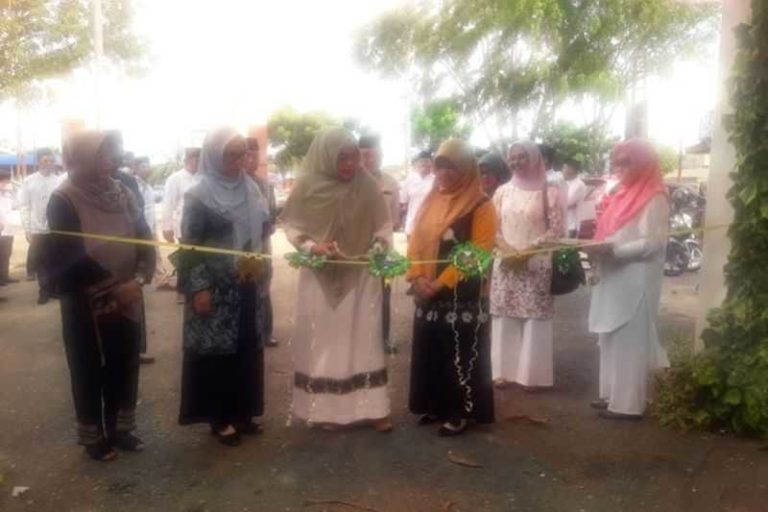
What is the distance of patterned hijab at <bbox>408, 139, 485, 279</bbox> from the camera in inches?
187

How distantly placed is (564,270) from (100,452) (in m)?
3.24

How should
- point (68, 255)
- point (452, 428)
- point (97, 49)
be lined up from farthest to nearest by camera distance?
point (97, 49) → point (452, 428) → point (68, 255)

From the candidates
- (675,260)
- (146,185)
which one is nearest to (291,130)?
(675,260)

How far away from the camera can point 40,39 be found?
13531 millimetres

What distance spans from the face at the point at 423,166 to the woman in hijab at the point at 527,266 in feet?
18.9

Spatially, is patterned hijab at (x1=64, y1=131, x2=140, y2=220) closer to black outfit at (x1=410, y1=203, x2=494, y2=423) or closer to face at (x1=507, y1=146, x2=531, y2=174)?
black outfit at (x1=410, y1=203, x2=494, y2=423)

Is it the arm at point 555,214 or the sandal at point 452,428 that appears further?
the arm at point 555,214

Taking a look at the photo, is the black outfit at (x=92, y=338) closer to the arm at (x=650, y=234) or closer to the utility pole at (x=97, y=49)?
the arm at (x=650, y=234)

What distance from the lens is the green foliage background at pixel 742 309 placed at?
4604mm

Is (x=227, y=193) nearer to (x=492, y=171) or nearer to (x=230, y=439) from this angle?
(x=230, y=439)

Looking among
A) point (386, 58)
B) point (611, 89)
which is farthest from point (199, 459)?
point (386, 58)

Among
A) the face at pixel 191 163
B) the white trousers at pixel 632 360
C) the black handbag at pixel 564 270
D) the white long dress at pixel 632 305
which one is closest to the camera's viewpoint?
the white long dress at pixel 632 305

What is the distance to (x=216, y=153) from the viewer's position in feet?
14.8

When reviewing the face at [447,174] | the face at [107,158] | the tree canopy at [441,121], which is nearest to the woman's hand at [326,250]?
the face at [447,174]
